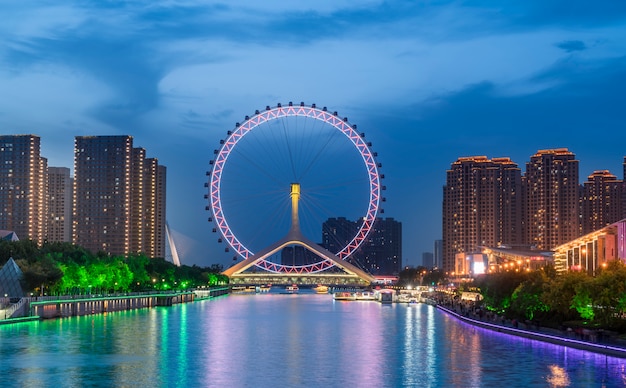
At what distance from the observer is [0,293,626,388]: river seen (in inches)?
1543

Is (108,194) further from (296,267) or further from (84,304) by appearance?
(84,304)

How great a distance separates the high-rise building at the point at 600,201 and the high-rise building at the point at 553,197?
3405 millimetres

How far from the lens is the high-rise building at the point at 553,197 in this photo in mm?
183125

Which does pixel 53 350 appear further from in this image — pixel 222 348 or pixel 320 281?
pixel 320 281

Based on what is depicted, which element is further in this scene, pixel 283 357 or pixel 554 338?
pixel 554 338

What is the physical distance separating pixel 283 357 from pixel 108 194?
147m

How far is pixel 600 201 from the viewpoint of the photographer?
188 metres

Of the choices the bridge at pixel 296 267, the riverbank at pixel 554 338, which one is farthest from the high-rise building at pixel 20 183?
the riverbank at pixel 554 338

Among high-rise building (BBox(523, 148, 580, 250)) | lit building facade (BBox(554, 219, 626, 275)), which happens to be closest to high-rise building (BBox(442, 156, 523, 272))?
high-rise building (BBox(523, 148, 580, 250))

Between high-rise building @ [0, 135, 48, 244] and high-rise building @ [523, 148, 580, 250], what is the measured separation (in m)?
92.2

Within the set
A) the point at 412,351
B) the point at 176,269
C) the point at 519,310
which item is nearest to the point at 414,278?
the point at 176,269

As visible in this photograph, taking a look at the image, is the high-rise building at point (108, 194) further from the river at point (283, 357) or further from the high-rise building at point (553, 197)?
the river at point (283, 357)

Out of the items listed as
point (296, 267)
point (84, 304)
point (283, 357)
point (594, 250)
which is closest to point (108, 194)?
point (296, 267)

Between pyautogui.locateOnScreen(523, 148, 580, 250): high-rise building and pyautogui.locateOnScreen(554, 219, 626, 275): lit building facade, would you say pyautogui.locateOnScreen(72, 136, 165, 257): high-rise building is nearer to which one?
pyautogui.locateOnScreen(523, 148, 580, 250): high-rise building
